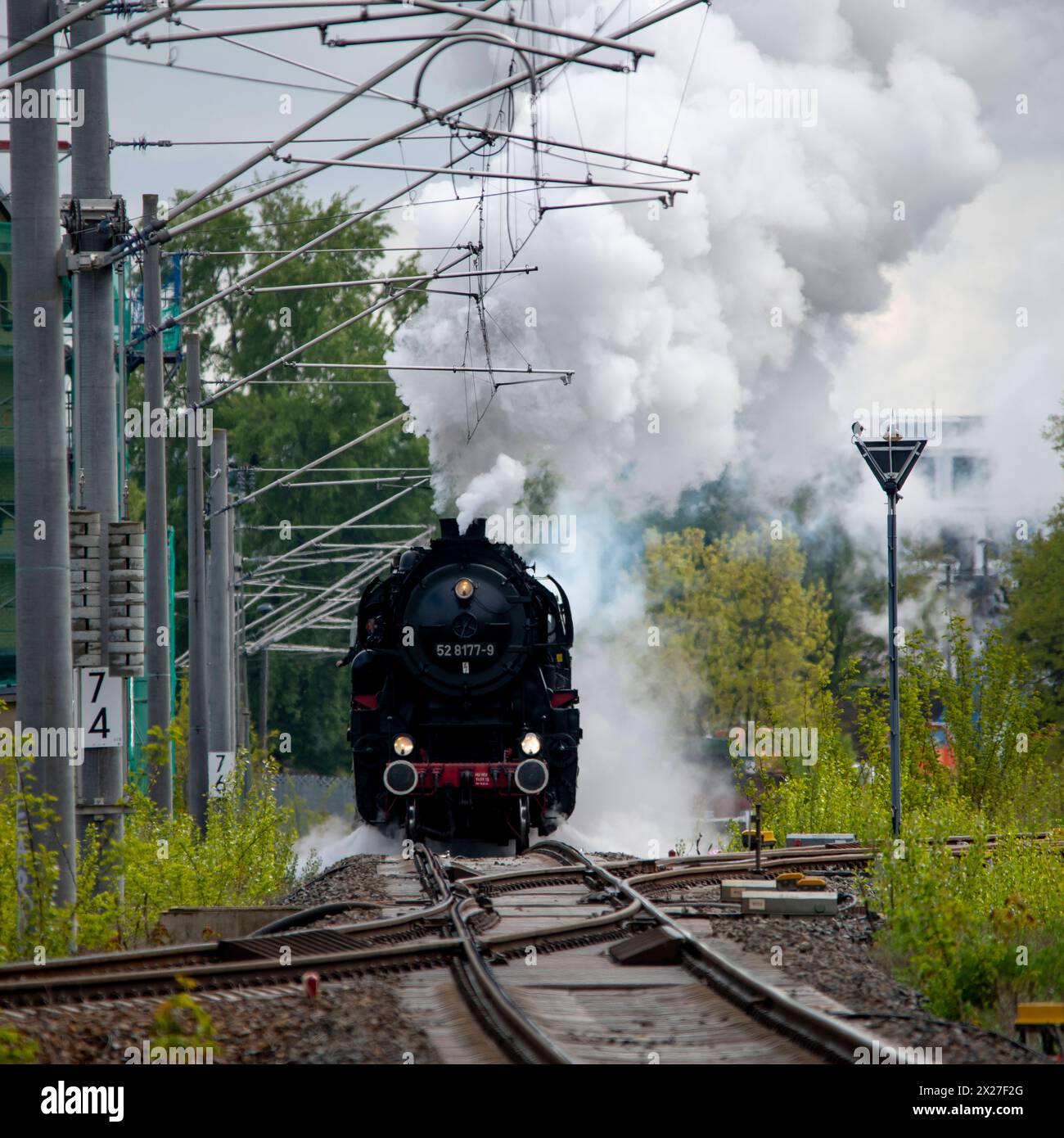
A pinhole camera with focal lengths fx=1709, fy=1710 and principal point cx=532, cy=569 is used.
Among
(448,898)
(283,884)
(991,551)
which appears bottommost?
(283,884)

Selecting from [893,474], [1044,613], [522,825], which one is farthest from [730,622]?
[893,474]

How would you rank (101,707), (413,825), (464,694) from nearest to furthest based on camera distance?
1. (101,707)
2. (413,825)
3. (464,694)

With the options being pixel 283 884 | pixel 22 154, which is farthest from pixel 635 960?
pixel 283 884

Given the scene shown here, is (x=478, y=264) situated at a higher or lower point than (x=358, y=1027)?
higher

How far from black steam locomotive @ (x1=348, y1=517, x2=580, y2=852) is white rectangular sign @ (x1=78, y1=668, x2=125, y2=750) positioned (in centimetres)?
746

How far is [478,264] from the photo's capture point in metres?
20.1

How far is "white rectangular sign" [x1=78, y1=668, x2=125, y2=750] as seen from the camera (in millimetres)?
12531

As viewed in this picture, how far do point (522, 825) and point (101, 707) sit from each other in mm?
8366

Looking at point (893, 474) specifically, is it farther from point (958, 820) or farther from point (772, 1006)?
point (772, 1006)

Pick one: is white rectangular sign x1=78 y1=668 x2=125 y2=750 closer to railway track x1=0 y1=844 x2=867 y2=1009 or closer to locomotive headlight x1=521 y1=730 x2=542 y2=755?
railway track x1=0 y1=844 x2=867 y2=1009

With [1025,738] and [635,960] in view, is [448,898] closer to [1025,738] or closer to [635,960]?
[635,960]

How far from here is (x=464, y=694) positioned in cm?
2045

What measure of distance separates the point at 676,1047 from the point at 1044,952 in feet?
10.2
